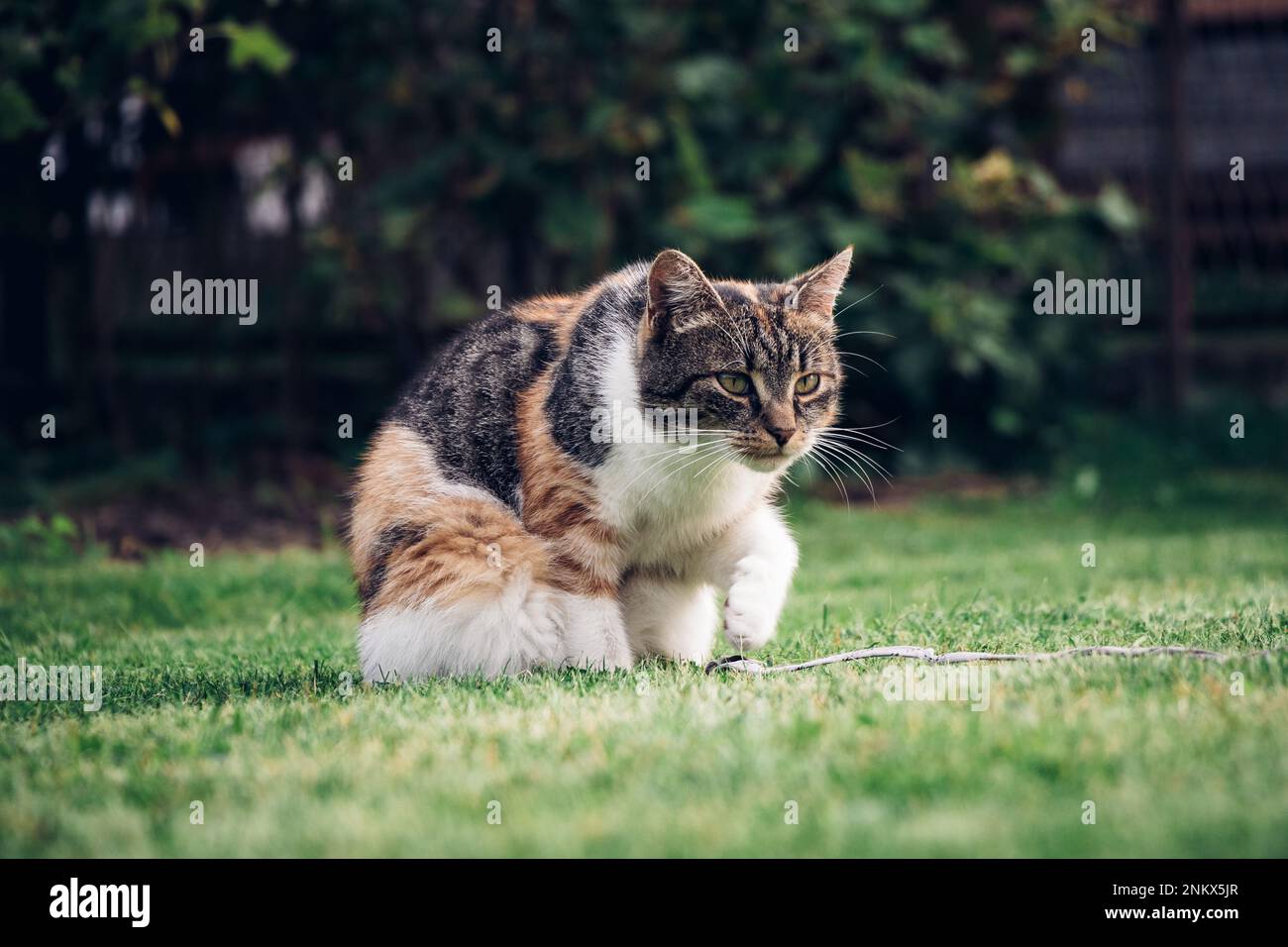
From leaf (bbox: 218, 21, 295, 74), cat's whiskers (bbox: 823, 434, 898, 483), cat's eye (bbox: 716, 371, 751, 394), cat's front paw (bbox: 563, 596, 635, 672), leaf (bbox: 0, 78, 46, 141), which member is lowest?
cat's front paw (bbox: 563, 596, 635, 672)

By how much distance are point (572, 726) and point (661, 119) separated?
5617 millimetres

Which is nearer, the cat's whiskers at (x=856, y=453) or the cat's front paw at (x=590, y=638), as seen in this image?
the cat's front paw at (x=590, y=638)

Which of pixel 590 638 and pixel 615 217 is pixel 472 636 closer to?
pixel 590 638

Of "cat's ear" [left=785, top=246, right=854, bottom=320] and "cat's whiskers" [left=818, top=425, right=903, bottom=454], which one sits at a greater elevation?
"cat's ear" [left=785, top=246, right=854, bottom=320]

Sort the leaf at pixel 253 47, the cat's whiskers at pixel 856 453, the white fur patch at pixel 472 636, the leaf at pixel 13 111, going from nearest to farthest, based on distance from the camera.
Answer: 1. the white fur patch at pixel 472 636
2. the cat's whiskers at pixel 856 453
3. the leaf at pixel 13 111
4. the leaf at pixel 253 47

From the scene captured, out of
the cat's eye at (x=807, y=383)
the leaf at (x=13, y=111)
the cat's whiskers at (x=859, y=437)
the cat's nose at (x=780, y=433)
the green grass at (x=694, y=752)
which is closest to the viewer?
the green grass at (x=694, y=752)

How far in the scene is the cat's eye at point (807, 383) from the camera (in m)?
4.04

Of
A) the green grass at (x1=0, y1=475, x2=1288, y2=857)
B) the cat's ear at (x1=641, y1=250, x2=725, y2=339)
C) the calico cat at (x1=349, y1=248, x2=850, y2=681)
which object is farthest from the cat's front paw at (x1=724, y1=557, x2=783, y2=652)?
the cat's ear at (x1=641, y1=250, x2=725, y2=339)

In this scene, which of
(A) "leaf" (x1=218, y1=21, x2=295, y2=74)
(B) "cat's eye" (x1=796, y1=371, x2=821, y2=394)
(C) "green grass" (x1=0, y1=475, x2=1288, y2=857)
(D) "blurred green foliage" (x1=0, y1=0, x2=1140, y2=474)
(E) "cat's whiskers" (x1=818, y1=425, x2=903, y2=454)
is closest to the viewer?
(C) "green grass" (x1=0, y1=475, x2=1288, y2=857)

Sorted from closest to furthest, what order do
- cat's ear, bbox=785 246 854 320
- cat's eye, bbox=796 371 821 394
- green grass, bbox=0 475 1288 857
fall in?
green grass, bbox=0 475 1288 857, cat's eye, bbox=796 371 821 394, cat's ear, bbox=785 246 854 320

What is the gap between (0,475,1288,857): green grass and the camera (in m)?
2.22

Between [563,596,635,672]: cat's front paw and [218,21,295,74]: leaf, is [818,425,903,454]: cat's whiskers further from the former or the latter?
[218,21,295,74]: leaf

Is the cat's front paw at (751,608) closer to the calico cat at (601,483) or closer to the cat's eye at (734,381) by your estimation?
the calico cat at (601,483)

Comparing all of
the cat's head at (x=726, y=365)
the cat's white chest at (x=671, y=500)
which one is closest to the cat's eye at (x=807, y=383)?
the cat's head at (x=726, y=365)
